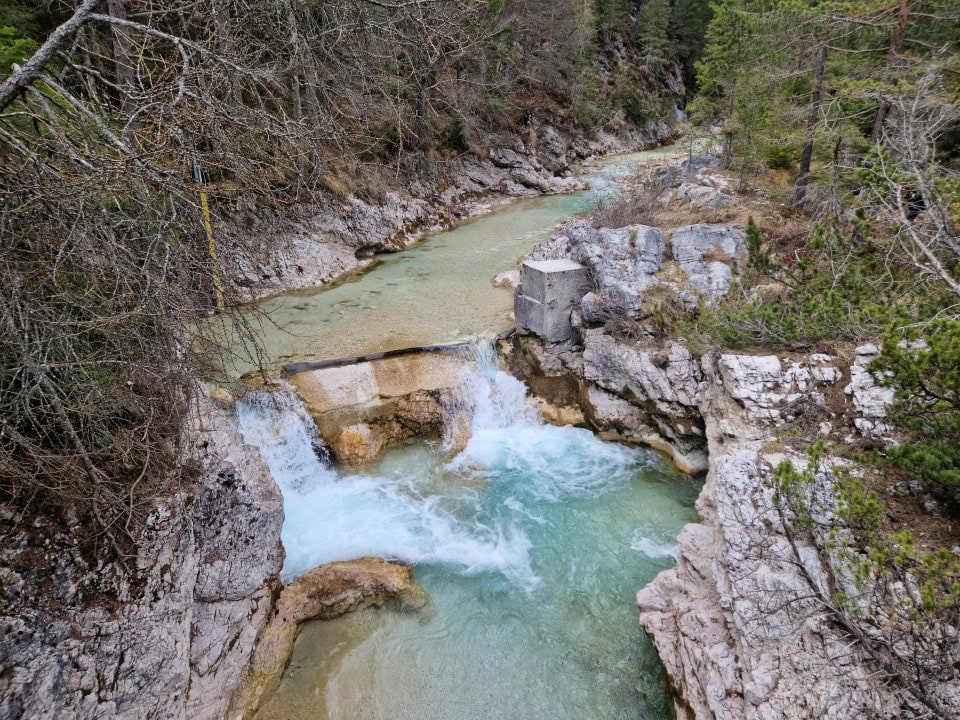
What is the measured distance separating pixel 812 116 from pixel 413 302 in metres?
8.84

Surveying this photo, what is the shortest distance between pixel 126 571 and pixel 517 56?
25013 mm

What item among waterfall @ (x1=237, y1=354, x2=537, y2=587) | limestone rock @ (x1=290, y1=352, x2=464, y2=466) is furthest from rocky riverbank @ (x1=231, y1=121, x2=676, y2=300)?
waterfall @ (x1=237, y1=354, x2=537, y2=587)

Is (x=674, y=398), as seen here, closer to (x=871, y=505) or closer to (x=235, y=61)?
(x=871, y=505)

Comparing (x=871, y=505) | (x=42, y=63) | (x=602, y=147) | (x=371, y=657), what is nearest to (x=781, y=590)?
(x=871, y=505)

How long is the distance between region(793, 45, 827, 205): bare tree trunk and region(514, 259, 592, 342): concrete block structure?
500 centimetres

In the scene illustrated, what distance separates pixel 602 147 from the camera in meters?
28.2

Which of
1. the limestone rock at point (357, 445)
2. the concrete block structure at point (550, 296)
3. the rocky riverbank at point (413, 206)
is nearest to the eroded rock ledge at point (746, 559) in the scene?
the concrete block structure at point (550, 296)

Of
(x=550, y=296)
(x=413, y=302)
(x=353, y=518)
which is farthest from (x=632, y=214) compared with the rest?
(x=353, y=518)

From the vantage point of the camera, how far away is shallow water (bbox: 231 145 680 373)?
866 centimetres

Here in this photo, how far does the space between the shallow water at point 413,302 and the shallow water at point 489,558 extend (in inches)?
56.0

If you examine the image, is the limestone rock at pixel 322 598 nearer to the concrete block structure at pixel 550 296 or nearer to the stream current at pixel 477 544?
the stream current at pixel 477 544

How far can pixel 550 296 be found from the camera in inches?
333

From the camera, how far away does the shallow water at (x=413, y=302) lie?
8656 millimetres

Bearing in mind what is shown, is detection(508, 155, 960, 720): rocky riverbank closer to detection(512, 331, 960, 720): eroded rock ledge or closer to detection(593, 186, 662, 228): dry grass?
detection(512, 331, 960, 720): eroded rock ledge
